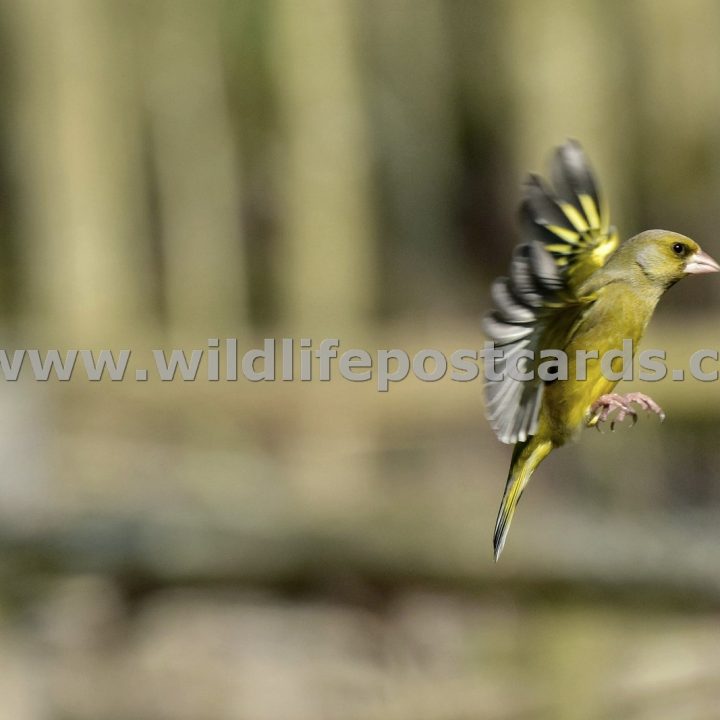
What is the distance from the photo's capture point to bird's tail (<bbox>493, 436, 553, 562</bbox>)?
1566 mm

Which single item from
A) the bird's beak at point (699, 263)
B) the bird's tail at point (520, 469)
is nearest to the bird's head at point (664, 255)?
the bird's beak at point (699, 263)

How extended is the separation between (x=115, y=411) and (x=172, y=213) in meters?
2.12

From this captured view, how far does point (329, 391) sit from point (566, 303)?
797 cm

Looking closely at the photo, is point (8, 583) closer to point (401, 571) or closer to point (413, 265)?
point (401, 571)

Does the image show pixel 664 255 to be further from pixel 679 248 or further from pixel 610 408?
pixel 610 408

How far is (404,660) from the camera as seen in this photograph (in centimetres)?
687

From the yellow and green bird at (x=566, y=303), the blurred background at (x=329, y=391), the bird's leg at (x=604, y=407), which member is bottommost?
the blurred background at (x=329, y=391)

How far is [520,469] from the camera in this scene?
1785 mm

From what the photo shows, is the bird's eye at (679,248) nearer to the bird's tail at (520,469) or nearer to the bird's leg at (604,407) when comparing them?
the bird's leg at (604,407)

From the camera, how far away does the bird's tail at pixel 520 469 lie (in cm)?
157

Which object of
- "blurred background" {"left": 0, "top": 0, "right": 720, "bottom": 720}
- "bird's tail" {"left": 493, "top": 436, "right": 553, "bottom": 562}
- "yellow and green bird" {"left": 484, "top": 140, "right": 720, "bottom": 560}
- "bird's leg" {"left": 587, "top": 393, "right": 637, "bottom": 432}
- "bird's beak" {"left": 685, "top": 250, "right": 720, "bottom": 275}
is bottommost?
"blurred background" {"left": 0, "top": 0, "right": 720, "bottom": 720}

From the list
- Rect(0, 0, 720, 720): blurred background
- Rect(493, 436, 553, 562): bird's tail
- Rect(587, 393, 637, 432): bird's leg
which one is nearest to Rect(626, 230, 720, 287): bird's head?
Rect(587, 393, 637, 432): bird's leg

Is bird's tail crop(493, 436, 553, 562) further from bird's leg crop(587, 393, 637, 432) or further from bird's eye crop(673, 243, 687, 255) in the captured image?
bird's eye crop(673, 243, 687, 255)

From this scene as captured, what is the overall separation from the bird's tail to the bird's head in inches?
11.4
